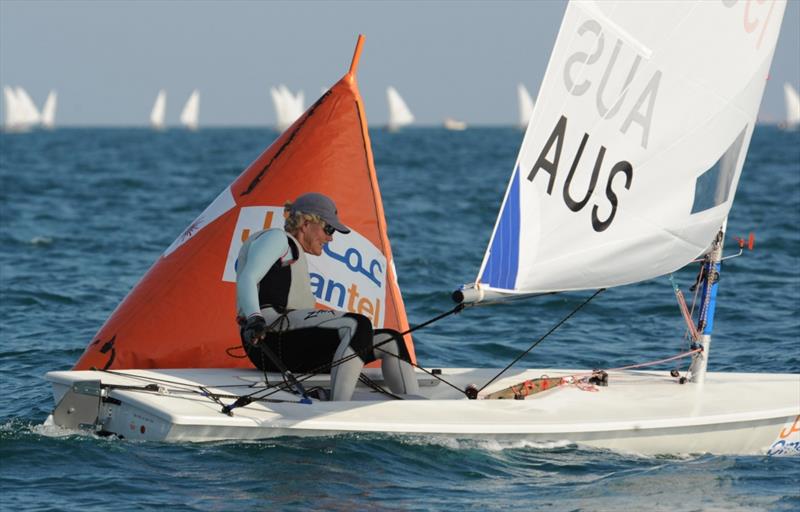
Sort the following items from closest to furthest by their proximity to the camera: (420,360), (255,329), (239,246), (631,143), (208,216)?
(255,329) < (631,143) < (239,246) < (208,216) < (420,360)

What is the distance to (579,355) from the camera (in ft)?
29.3

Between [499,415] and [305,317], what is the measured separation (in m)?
1.04

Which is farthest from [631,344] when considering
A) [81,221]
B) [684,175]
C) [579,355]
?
[81,221]

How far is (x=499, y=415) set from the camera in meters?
5.84

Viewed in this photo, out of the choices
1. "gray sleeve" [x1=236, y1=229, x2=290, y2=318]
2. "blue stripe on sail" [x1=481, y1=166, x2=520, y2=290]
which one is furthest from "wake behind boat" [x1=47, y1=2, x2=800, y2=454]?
"gray sleeve" [x1=236, y1=229, x2=290, y2=318]

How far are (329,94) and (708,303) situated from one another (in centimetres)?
262

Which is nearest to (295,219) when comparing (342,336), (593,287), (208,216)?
(342,336)

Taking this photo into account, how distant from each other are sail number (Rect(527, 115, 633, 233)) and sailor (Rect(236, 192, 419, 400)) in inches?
39.4

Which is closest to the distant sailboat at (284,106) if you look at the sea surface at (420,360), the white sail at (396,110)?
the white sail at (396,110)

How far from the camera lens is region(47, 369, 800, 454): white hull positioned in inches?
223

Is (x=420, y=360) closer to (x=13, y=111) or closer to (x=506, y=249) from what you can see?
(x=506, y=249)

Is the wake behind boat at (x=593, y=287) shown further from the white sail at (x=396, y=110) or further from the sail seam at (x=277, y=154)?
the white sail at (x=396, y=110)

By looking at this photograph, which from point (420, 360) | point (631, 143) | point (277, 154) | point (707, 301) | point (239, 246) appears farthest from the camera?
point (420, 360)

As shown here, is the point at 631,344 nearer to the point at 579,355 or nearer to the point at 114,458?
the point at 579,355
